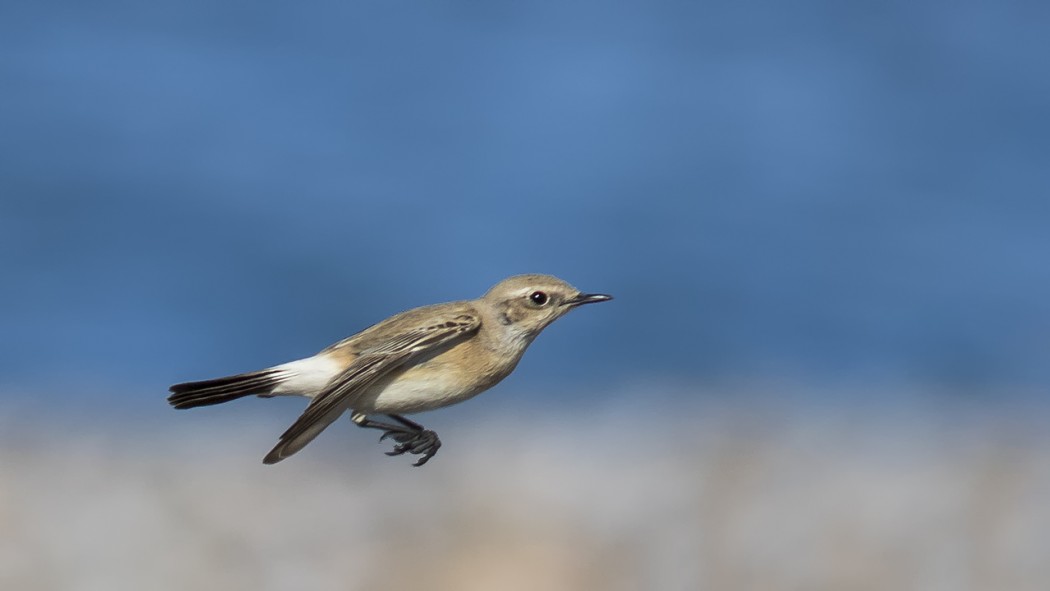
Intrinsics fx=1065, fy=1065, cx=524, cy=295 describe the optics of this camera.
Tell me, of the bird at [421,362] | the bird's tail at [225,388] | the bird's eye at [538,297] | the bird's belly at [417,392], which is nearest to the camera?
the bird's tail at [225,388]

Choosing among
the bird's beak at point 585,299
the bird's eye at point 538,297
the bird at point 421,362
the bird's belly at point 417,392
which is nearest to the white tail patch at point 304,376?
the bird at point 421,362

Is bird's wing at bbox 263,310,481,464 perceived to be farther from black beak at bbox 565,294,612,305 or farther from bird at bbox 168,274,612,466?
black beak at bbox 565,294,612,305

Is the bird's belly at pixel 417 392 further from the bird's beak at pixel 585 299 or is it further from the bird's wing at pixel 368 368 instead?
the bird's beak at pixel 585 299

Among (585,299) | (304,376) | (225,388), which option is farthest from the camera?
(585,299)

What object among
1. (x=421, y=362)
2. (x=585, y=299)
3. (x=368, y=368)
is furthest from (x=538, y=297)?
(x=368, y=368)

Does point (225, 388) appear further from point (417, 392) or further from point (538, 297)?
point (538, 297)

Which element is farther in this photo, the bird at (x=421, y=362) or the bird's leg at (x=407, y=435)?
the bird's leg at (x=407, y=435)

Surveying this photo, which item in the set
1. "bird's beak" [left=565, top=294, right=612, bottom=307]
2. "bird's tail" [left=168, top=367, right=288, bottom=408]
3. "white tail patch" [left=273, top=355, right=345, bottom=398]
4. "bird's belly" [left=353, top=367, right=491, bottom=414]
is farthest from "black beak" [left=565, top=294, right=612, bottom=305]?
"bird's tail" [left=168, top=367, right=288, bottom=408]
